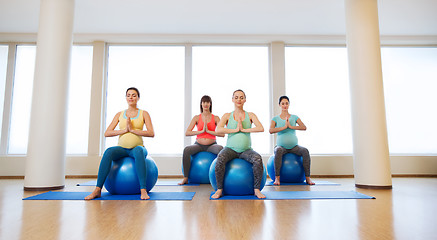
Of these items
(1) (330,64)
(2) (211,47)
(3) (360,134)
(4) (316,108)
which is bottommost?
(3) (360,134)

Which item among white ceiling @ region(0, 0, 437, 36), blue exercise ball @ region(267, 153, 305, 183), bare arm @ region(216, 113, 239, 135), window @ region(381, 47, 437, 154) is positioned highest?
white ceiling @ region(0, 0, 437, 36)

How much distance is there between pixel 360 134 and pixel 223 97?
315 cm

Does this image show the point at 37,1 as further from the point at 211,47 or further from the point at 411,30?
the point at 411,30

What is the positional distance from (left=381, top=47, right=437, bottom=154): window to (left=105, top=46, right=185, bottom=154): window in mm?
4602

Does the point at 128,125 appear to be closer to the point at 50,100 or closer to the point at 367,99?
the point at 50,100

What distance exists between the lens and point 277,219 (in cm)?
204

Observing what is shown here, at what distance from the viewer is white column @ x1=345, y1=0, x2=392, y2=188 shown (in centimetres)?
383

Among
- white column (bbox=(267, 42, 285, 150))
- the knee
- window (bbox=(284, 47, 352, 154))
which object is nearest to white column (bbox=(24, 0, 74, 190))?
the knee

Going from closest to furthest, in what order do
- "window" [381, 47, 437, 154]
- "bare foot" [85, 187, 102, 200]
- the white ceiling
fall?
"bare foot" [85, 187, 102, 200], the white ceiling, "window" [381, 47, 437, 154]

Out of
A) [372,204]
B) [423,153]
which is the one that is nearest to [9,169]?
[372,204]

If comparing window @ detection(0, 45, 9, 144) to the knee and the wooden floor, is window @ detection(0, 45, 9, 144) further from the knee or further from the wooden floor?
the knee

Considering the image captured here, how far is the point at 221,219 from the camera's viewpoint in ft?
6.70

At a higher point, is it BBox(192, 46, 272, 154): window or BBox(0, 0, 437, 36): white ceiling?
BBox(0, 0, 437, 36): white ceiling

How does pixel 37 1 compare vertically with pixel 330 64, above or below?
above
